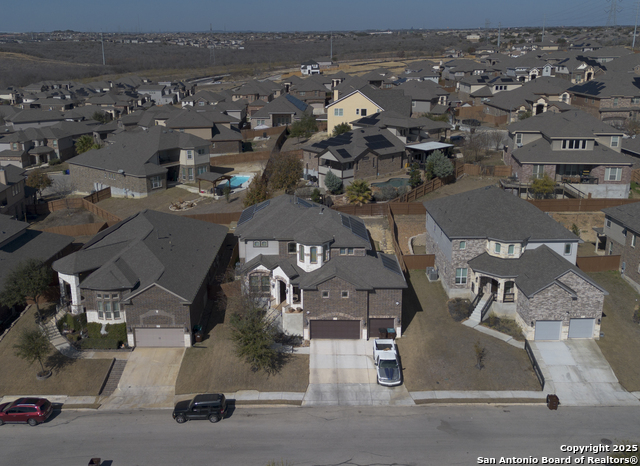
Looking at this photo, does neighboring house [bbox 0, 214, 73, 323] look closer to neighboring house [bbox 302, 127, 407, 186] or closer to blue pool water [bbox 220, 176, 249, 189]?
blue pool water [bbox 220, 176, 249, 189]

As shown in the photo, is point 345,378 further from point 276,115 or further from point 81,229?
point 276,115

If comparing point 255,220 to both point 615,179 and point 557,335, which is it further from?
point 615,179

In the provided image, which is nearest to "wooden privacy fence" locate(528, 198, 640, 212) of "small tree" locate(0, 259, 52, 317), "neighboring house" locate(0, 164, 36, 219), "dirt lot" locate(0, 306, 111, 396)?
"dirt lot" locate(0, 306, 111, 396)

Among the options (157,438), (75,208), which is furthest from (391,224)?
(75,208)

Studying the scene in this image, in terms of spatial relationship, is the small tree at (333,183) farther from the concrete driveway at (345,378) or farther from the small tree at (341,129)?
the concrete driveway at (345,378)

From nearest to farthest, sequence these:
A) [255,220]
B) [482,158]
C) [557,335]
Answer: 1. [557,335]
2. [255,220]
3. [482,158]

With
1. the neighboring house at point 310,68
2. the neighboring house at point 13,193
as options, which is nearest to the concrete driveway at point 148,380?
the neighboring house at point 13,193
